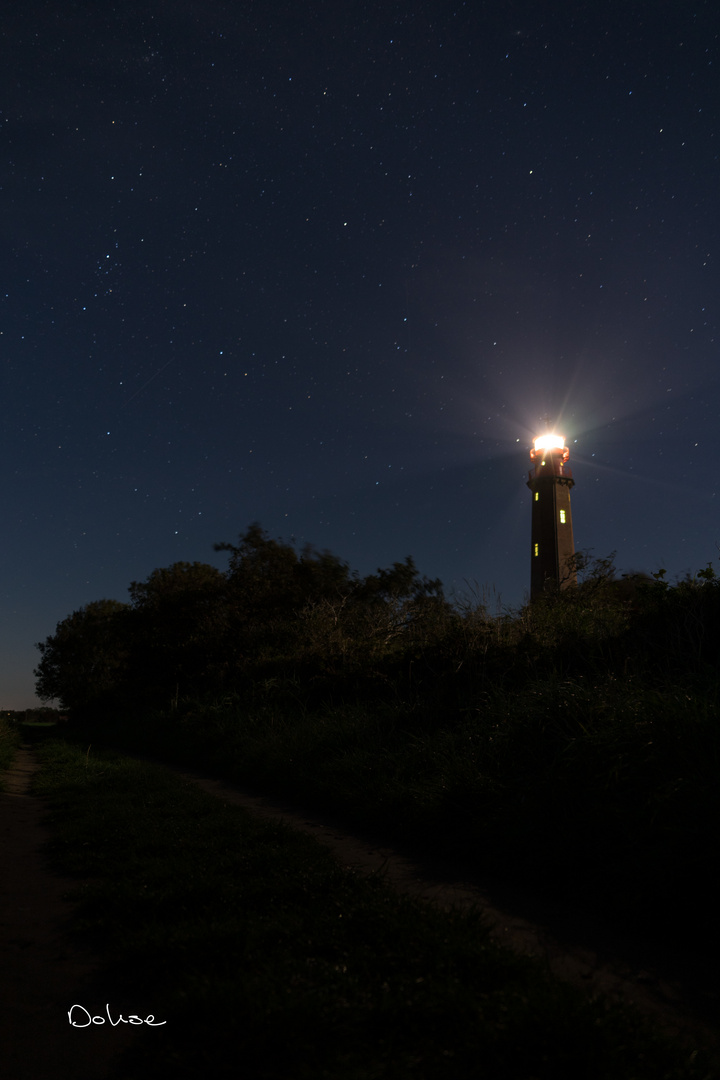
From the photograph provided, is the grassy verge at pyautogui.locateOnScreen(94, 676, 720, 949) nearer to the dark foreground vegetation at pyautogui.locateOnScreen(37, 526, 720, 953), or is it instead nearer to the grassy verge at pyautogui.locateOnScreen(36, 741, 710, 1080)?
the dark foreground vegetation at pyautogui.locateOnScreen(37, 526, 720, 953)

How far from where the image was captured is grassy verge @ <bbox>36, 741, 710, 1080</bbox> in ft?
6.91

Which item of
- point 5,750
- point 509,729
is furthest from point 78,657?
point 509,729

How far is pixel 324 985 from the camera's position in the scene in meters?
2.53

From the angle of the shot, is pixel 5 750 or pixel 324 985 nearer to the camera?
pixel 324 985

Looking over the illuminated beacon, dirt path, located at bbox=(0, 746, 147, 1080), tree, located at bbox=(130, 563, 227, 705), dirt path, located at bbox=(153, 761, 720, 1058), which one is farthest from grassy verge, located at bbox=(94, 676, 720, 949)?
the illuminated beacon

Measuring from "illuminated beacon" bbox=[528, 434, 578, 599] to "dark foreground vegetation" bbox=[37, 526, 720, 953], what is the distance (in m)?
27.1

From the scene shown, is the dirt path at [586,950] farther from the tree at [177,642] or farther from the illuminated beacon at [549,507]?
the illuminated beacon at [549,507]

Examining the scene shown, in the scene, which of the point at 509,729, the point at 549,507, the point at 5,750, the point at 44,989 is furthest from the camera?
the point at 549,507

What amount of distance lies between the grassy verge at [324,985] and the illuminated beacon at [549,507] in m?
38.3

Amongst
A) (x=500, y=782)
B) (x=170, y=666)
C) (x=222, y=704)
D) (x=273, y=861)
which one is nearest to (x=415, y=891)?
(x=273, y=861)

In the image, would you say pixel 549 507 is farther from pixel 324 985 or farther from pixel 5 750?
pixel 324 985

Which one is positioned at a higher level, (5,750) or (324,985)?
(324,985)

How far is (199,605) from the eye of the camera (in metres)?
23.0

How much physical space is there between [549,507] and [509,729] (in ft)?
123
